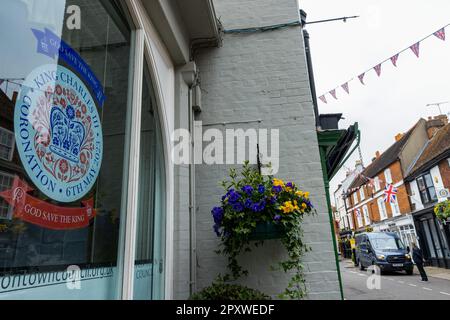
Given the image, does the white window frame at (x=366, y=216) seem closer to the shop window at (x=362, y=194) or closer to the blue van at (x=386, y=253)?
the shop window at (x=362, y=194)

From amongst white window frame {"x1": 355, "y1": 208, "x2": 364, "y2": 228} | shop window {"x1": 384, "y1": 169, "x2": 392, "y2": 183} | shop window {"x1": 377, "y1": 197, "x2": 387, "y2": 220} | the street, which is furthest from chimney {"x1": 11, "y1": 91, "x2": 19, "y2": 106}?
white window frame {"x1": 355, "y1": 208, "x2": 364, "y2": 228}

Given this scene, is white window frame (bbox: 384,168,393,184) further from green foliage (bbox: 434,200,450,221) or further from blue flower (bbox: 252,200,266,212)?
blue flower (bbox: 252,200,266,212)

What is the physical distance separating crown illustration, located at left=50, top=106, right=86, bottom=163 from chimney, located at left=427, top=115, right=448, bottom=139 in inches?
912

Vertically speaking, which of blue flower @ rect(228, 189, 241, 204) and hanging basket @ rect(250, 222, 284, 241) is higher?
blue flower @ rect(228, 189, 241, 204)

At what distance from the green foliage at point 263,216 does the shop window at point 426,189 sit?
15919 millimetres

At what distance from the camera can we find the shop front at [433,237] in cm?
1413

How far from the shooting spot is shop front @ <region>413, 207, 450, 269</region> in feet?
46.4

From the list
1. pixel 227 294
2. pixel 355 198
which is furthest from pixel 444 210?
pixel 355 198

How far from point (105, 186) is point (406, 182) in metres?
20.2

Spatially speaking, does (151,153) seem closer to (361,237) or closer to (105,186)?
(105,186)

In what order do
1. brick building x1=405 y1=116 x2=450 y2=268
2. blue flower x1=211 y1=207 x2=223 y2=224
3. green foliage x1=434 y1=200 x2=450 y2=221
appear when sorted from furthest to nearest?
brick building x1=405 y1=116 x2=450 y2=268
green foliage x1=434 y1=200 x2=450 y2=221
blue flower x1=211 y1=207 x2=223 y2=224

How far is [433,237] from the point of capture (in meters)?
15.4

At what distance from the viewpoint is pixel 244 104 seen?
3.31 meters

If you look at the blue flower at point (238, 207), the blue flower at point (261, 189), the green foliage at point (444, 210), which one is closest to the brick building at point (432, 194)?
the green foliage at point (444, 210)
